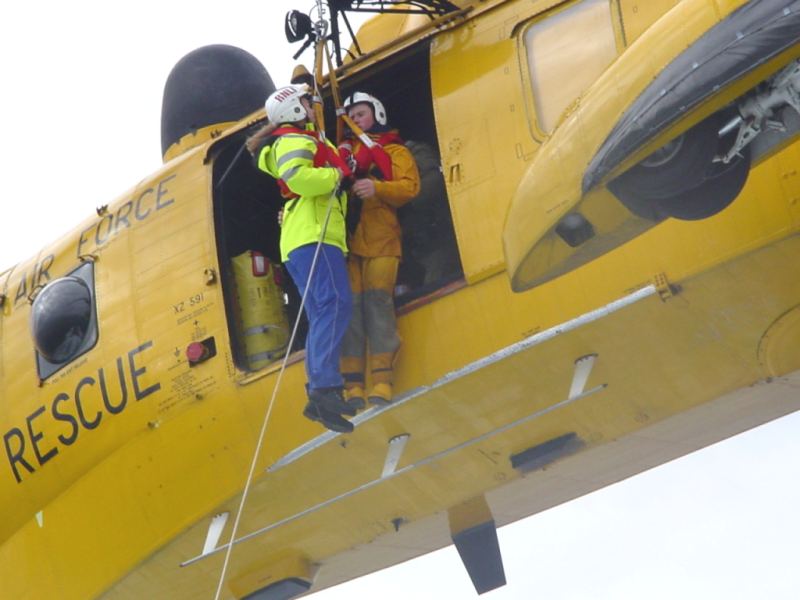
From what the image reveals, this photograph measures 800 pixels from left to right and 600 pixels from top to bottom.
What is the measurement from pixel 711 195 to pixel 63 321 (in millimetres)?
4884

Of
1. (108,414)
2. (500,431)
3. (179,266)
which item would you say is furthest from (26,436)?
(500,431)

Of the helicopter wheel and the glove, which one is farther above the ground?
the glove

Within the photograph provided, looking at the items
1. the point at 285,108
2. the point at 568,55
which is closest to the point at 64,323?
the point at 285,108

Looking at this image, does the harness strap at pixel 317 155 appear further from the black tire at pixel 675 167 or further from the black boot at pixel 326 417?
the black tire at pixel 675 167

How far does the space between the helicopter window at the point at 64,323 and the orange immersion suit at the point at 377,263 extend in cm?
215

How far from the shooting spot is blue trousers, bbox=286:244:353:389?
9.41 m

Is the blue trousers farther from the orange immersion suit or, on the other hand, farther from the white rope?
the orange immersion suit

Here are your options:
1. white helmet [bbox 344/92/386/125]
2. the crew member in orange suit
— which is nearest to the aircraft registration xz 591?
the crew member in orange suit

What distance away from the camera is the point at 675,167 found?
794cm

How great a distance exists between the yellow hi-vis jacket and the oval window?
1967mm

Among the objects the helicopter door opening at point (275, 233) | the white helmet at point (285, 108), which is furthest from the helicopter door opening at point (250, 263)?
the white helmet at point (285, 108)

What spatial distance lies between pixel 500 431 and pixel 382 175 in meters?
1.67

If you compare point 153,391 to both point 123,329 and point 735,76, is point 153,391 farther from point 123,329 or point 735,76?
point 735,76

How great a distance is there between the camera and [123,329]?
35.5ft
